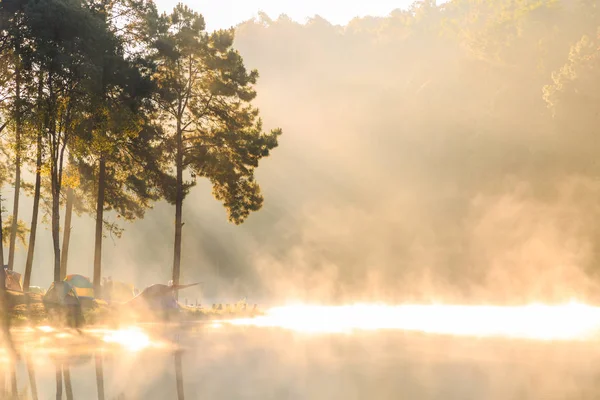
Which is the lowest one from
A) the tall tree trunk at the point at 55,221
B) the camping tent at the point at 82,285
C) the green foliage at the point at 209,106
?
the camping tent at the point at 82,285

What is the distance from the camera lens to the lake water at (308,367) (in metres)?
11.6

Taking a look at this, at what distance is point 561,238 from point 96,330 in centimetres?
9234

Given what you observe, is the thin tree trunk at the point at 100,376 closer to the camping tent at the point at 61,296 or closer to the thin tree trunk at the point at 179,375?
the thin tree trunk at the point at 179,375

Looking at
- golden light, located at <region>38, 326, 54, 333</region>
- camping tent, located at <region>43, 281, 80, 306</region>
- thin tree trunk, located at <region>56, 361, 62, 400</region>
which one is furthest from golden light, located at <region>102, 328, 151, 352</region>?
camping tent, located at <region>43, 281, 80, 306</region>

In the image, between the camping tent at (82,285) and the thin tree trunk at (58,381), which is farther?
the camping tent at (82,285)

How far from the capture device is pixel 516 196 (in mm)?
125000

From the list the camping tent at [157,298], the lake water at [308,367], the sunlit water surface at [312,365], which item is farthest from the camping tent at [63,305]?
the lake water at [308,367]

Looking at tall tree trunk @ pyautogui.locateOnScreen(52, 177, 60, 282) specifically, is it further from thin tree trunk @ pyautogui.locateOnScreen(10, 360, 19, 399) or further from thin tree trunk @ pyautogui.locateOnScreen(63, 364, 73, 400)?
thin tree trunk @ pyautogui.locateOnScreen(63, 364, 73, 400)

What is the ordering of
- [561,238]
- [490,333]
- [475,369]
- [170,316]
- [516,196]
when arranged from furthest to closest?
[516,196] → [561,238] → [170,316] → [490,333] → [475,369]

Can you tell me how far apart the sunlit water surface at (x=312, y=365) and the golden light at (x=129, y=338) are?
0.03 m

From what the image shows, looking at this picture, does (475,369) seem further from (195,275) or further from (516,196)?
(195,275)

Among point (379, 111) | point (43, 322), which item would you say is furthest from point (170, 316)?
point (379, 111)

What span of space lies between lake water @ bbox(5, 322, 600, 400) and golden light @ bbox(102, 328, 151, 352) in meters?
0.05

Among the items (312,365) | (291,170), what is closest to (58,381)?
(312,365)
